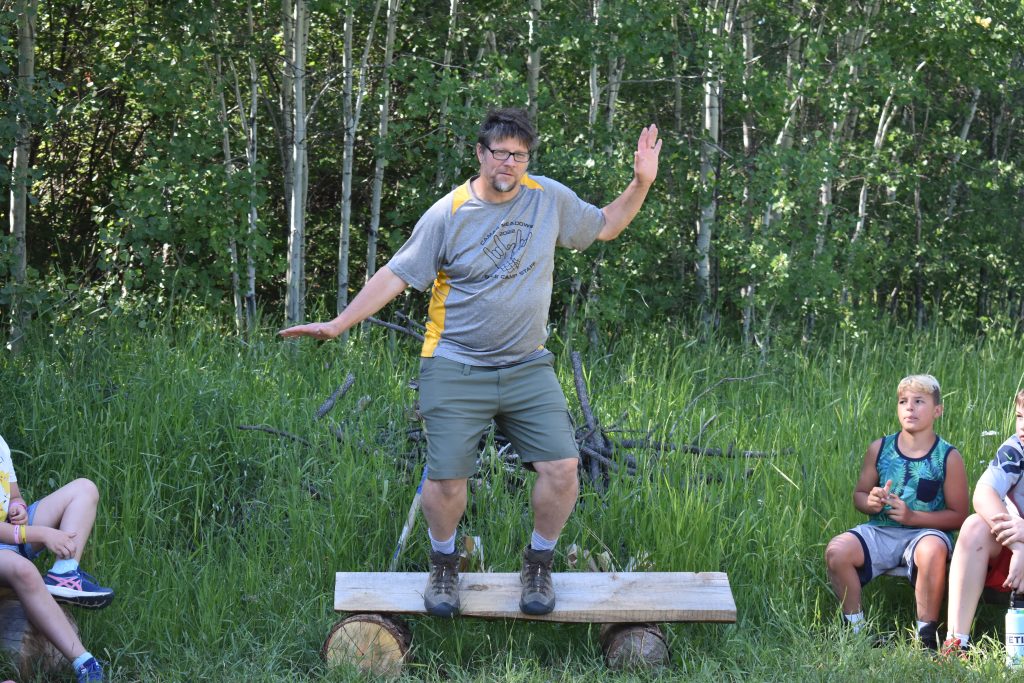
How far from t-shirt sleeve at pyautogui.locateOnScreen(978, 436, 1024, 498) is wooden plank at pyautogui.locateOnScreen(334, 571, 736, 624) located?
45.3 inches

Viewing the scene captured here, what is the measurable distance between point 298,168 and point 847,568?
5453 mm

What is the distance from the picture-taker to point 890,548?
473cm

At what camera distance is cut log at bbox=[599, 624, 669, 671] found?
14.6 feet

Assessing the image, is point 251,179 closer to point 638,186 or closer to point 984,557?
point 638,186

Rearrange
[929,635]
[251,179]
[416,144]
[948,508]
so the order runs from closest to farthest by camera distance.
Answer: [929,635], [948,508], [251,179], [416,144]

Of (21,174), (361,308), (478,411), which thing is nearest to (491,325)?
(478,411)

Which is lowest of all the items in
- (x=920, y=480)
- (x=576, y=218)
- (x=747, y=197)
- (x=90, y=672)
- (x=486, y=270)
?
(x=90, y=672)

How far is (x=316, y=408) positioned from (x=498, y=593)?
7.75ft

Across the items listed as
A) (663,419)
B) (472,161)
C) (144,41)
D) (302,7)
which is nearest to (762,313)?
(472,161)

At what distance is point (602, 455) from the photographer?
589 cm

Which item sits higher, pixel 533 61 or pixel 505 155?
pixel 533 61

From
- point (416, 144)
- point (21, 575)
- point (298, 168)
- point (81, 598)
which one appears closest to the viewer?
point (21, 575)

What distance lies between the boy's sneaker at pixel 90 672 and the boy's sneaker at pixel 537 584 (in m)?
1.55

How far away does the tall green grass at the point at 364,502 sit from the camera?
4.55 m
